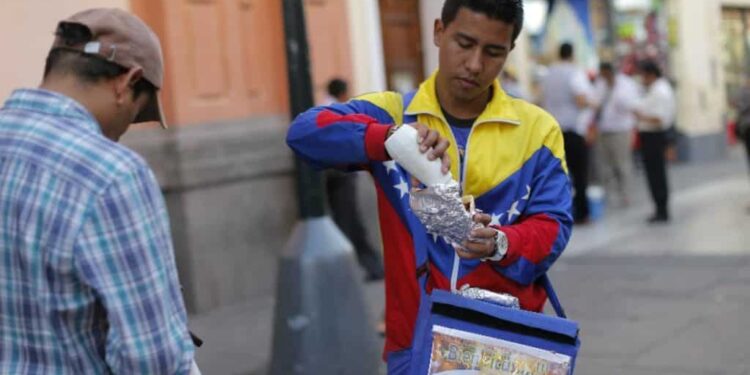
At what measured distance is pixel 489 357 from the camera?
2545 millimetres

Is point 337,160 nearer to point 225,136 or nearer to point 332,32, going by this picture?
point 225,136

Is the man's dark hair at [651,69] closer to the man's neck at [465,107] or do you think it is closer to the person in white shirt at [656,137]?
the person in white shirt at [656,137]

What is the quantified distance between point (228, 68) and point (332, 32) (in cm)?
141

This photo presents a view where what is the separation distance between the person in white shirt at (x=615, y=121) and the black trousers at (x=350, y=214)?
4.60m

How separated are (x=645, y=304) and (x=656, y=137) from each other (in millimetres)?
4623

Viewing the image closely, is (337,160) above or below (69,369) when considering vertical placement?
above

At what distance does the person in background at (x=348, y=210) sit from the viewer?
9.50 m

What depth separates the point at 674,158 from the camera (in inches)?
788

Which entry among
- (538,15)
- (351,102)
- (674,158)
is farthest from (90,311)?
(674,158)

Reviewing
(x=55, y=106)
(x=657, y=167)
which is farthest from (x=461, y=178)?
(x=657, y=167)

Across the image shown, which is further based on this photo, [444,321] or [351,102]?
[351,102]

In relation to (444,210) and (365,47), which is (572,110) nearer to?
(365,47)

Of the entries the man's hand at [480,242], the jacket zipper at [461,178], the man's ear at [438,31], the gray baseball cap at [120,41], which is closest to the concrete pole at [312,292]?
the man's ear at [438,31]

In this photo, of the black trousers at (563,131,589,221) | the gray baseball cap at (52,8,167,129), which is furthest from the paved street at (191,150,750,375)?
the gray baseball cap at (52,8,167,129)
